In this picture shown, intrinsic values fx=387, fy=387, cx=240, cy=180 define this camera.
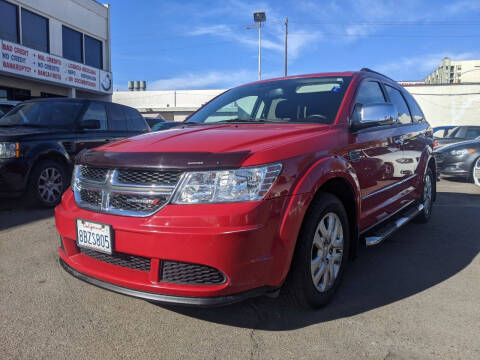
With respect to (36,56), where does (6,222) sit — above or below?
below

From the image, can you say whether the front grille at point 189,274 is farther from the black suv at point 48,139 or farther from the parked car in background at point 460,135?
the parked car in background at point 460,135

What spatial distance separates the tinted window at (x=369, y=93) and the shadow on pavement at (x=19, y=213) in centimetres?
404

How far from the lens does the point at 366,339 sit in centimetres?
220

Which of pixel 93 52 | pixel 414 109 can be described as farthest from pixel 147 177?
pixel 93 52

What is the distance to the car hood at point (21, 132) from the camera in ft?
16.2

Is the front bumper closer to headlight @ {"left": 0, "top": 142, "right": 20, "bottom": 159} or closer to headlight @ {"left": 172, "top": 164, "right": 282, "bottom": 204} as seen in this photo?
headlight @ {"left": 172, "top": 164, "right": 282, "bottom": 204}

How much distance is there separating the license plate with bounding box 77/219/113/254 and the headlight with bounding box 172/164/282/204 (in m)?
0.45

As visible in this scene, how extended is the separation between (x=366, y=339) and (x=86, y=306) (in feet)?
5.86

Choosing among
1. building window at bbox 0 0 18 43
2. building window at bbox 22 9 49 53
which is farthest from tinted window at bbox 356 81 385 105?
building window at bbox 22 9 49 53

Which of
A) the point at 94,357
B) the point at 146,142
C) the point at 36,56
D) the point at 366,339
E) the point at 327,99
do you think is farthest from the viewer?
the point at 36,56

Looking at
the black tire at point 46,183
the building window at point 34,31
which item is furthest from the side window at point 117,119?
the building window at point 34,31

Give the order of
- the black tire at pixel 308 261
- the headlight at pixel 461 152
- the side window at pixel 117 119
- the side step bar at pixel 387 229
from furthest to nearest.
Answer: the headlight at pixel 461 152
the side window at pixel 117 119
the side step bar at pixel 387 229
the black tire at pixel 308 261

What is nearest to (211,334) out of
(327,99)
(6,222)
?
(327,99)

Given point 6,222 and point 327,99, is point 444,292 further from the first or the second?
point 6,222
